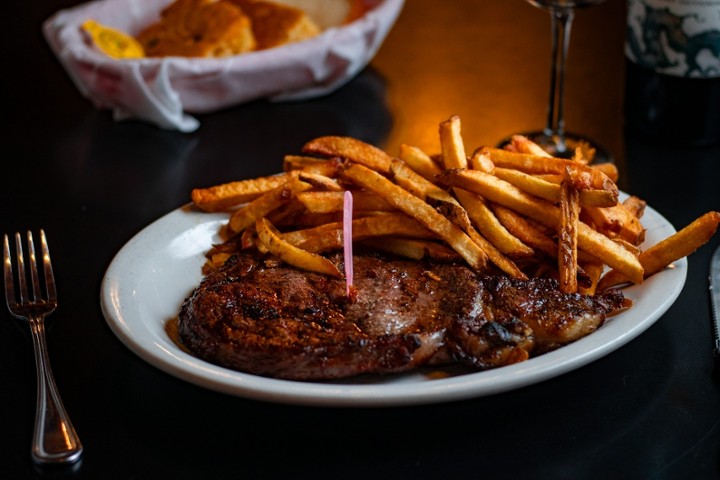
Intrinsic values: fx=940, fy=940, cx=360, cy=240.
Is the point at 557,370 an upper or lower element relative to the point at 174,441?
upper

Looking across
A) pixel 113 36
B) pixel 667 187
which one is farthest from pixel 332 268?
pixel 113 36

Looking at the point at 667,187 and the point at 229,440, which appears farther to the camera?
the point at 667,187

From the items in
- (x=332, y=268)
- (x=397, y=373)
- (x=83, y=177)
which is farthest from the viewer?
(x=83, y=177)

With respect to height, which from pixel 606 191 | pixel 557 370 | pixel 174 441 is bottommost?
pixel 174 441

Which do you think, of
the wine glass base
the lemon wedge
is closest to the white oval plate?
the wine glass base

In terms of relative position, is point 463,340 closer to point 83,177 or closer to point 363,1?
point 83,177

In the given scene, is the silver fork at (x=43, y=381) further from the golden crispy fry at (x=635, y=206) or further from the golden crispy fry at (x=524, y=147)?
the golden crispy fry at (x=635, y=206)

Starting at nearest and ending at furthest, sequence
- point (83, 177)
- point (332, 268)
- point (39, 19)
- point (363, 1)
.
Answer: point (332, 268), point (83, 177), point (363, 1), point (39, 19)

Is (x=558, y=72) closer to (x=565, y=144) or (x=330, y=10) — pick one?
(x=565, y=144)
